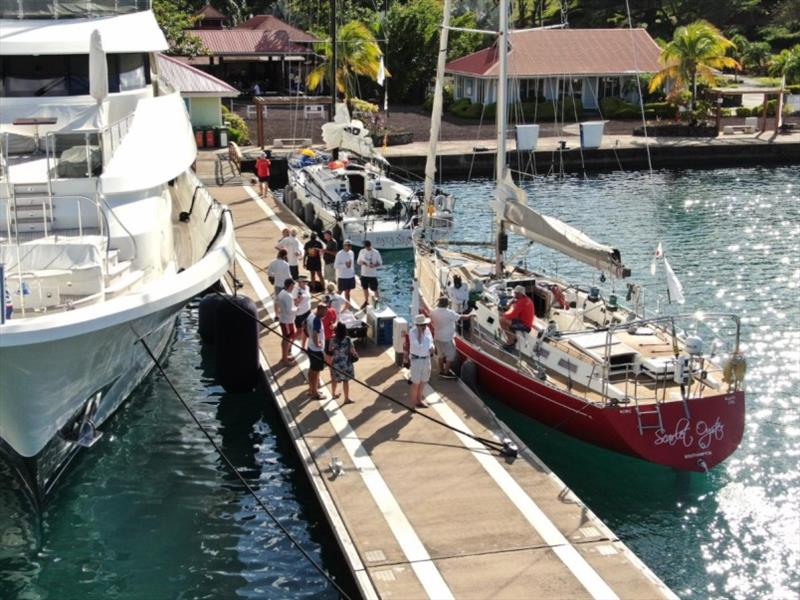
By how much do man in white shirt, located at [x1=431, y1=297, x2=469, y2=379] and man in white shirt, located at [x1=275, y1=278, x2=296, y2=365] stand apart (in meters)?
2.33

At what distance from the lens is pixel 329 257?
891 inches

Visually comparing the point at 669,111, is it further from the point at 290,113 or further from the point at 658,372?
the point at 658,372

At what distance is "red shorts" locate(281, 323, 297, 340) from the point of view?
18.0 m

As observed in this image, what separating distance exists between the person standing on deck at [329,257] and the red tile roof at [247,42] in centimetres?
3744

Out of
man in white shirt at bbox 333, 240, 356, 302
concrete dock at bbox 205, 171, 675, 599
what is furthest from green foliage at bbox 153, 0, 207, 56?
concrete dock at bbox 205, 171, 675, 599

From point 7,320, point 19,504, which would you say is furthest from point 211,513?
point 7,320

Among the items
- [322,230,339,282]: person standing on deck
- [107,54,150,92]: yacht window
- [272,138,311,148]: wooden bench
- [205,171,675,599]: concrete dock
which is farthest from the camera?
[272,138,311,148]: wooden bench

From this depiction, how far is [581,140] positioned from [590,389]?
28458 mm

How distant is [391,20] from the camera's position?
56.1m

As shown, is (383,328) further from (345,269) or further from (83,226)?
(83,226)

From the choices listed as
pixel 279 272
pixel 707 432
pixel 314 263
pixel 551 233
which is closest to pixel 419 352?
pixel 707 432

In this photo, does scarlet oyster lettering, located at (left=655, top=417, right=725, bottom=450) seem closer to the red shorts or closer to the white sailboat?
the white sailboat

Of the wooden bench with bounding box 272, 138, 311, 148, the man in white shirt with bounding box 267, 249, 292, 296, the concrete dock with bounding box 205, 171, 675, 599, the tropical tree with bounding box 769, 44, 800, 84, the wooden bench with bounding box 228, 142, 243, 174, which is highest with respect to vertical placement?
the tropical tree with bounding box 769, 44, 800, 84

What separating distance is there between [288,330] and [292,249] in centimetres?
365
